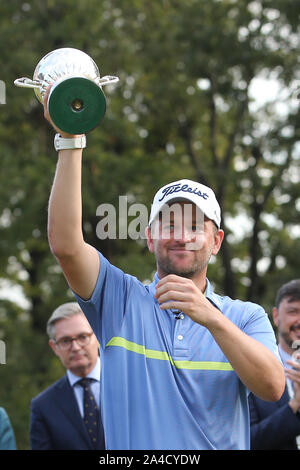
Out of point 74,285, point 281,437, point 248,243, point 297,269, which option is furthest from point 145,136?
point 74,285

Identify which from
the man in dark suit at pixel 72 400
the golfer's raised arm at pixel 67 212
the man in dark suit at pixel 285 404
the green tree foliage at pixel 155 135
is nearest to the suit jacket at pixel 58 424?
the man in dark suit at pixel 72 400

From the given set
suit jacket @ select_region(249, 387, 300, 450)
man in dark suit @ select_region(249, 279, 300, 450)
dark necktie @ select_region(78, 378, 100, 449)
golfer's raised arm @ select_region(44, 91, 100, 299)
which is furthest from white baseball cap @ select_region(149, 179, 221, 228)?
dark necktie @ select_region(78, 378, 100, 449)

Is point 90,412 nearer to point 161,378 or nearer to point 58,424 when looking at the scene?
point 58,424

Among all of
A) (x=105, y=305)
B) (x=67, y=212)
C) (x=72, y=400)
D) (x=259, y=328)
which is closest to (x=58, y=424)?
(x=72, y=400)

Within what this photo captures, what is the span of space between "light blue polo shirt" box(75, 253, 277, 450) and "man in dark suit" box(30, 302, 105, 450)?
2538 mm

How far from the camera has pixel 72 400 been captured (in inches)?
210

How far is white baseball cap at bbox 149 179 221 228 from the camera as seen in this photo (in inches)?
118

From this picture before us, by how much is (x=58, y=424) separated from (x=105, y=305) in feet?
Result: 8.85

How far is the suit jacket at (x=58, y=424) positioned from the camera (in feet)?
17.1

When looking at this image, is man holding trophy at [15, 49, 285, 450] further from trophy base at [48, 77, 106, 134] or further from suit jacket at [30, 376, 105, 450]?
suit jacket at [30, 376, 105, 450]

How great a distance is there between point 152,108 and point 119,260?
4.06 metres

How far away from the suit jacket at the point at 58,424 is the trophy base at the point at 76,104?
123 inches

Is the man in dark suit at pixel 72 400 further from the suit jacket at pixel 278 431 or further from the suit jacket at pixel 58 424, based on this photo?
the suit jacket at pixel 278 431
